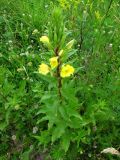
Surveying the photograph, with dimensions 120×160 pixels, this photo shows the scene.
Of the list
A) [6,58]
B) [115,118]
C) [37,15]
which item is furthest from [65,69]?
[37,15]

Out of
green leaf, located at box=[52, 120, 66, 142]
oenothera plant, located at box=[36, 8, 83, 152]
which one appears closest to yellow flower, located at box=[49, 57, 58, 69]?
oenothera plant, located at box=[36, 8, 83, 152]

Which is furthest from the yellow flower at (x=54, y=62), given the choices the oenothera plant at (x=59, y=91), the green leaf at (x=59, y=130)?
the green leaf at (x=59, y=130)

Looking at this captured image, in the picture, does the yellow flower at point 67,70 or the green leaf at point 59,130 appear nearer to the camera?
the yellow flower at point 67,70

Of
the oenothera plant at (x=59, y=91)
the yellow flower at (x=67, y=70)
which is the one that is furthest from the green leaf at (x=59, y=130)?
the yellow flower at (x=67, y=70)

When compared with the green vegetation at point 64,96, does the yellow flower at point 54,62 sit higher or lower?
higher

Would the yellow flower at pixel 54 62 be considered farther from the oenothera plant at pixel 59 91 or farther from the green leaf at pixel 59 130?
the green leaf at pixel 59 130

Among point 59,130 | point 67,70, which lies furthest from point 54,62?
point 59,130

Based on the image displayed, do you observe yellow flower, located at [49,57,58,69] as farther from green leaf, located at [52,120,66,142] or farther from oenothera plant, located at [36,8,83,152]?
green leaf, located at [52,120,66,142]

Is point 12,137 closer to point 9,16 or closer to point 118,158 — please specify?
point 118,158
